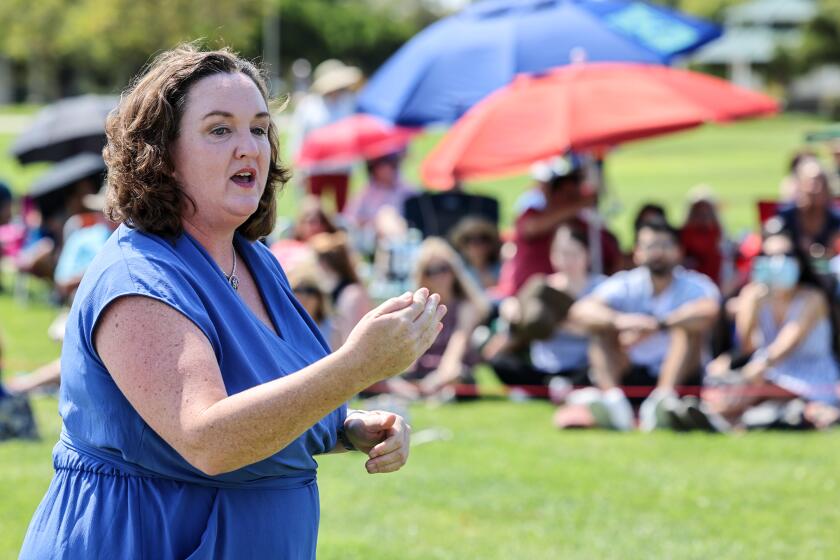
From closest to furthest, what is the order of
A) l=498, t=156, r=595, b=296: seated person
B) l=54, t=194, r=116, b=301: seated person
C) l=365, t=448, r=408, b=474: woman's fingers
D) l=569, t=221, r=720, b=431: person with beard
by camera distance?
l=365, t=448, r=408, b=474: woman's fingers, l=569, t=221, r=720, b=431: person with beard, l=54, t=194, r=116, b=301: seated person, l=498, t=156, r=595, b=296: seated person

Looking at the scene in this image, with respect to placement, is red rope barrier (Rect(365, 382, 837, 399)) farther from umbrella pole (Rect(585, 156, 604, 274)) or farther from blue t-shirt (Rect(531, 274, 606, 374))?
umbrella pole (Rect(585, 156, 604, 274))

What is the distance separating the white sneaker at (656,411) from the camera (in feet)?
25.7

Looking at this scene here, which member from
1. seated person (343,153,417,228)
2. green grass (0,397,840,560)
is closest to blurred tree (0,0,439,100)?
seated person (343,153,417,228)

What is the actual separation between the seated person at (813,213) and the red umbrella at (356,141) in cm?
473

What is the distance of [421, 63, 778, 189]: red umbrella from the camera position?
892 cm

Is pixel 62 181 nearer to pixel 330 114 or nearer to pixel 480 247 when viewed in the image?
pixel 330 114

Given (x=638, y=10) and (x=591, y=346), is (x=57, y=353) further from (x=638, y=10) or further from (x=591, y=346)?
(x=638, y=10)

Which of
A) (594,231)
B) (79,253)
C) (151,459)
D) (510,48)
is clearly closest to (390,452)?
(151,459)

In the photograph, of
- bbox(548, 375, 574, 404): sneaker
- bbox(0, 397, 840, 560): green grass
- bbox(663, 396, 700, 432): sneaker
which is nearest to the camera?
bbox(0, 397, 840, 560): green grass

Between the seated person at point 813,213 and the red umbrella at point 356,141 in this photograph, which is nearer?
the seated person at point 813,213

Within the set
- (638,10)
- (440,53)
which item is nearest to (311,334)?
(440,53)

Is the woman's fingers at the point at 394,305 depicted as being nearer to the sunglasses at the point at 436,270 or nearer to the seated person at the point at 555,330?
the seated person at the point at 555,330

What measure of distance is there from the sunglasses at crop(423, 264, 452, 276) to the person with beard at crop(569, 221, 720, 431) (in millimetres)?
1182

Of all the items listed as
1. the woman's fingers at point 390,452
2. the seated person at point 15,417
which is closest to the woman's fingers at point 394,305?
the woman's fingers at point 390,452
